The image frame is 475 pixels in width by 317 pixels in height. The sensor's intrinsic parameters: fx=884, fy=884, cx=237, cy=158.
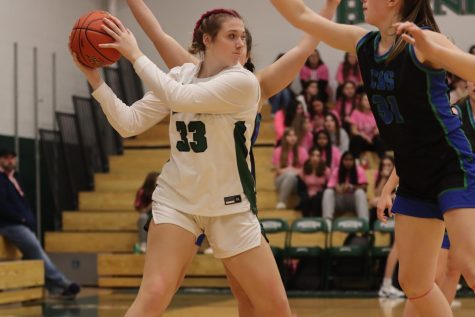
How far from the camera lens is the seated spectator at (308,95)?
45.7 ft

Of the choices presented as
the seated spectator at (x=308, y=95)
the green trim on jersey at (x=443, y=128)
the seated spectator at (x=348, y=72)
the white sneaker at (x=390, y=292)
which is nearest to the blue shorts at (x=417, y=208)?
the green trim on jersey at (x=443, y=128)

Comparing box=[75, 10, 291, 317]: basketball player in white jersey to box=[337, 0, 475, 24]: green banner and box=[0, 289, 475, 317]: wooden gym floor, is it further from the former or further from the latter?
box=[337, 0, 475, 24]: green banner

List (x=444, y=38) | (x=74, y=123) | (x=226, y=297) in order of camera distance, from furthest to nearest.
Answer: (x=74, y=123)
(x=226, y=297)
(x=444, y=38)

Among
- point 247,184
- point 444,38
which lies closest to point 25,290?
point 247,184

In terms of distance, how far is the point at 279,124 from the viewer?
13.8m

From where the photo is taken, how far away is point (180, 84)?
4.11 metres

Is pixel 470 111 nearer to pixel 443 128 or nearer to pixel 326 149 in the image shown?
pixel 443 128

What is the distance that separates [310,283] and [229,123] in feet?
24.5

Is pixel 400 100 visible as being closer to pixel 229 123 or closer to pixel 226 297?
pixel 229 123

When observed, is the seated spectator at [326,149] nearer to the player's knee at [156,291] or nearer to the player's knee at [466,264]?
the player's knee at [466,264]

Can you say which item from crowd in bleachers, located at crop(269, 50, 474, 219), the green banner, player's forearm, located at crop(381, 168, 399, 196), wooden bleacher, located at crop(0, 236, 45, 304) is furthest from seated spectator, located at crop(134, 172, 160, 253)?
player's forearm, located at crop(381, 168, 399, 196)

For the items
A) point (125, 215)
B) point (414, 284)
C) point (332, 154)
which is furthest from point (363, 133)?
point (414, 284)

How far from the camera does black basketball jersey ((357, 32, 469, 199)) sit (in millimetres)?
4035

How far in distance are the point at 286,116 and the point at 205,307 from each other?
512cm
